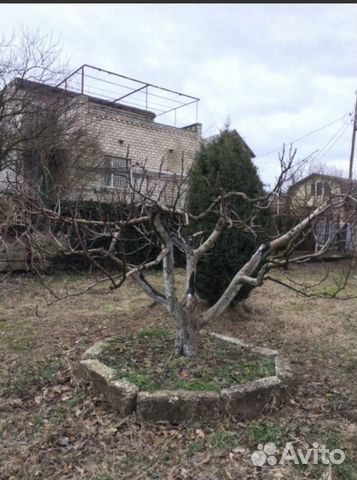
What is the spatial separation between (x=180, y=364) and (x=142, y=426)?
0.65 m

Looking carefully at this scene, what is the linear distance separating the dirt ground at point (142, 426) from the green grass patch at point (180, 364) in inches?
10.6

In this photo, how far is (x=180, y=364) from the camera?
3.08 metres

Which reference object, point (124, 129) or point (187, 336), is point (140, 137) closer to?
point (124, 129)

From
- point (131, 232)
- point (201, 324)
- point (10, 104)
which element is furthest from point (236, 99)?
point (201, 324)

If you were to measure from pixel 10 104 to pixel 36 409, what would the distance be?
6882mm

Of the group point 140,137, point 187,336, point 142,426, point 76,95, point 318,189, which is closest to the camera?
point 142,426

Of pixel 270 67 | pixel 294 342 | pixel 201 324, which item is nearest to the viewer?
pixel 201 324

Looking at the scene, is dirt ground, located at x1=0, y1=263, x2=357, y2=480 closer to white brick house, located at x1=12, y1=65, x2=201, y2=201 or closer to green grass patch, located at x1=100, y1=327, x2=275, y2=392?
green grass patch, located at x1=100, y1=327, x2=275, y2=392

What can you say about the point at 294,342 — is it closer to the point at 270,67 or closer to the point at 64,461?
the point at 64,461

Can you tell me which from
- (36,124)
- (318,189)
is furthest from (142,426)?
(318,189)

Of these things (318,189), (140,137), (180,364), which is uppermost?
(140,137)

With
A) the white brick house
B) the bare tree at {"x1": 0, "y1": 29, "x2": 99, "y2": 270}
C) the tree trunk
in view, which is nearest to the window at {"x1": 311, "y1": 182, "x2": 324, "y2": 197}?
the white brick house

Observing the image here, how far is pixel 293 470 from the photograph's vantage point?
2.15 metres

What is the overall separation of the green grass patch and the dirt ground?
27 centimetres
